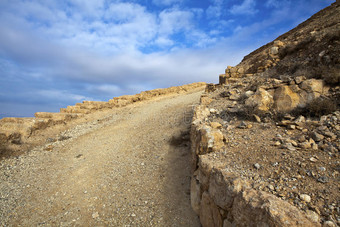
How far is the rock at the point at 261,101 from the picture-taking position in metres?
5.23

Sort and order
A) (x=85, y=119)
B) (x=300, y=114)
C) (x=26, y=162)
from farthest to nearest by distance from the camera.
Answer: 1. (x=85, y=119)
2. (x=26, y=162)
3. (x=300, y=114)

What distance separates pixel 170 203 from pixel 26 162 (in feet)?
25.9

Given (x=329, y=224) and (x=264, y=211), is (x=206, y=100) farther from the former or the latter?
(x=329, y=224)

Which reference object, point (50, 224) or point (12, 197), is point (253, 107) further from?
point (12, 197)

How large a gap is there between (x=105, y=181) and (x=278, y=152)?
236 inches

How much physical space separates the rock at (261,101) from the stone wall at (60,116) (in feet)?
41.3

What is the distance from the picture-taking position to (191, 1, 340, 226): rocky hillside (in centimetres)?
240

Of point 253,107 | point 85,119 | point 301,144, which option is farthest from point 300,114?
point 85,119

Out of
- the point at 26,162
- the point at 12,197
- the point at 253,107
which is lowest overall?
the point at 12,197

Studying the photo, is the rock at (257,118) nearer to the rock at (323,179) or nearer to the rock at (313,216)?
the rock at (323,179)

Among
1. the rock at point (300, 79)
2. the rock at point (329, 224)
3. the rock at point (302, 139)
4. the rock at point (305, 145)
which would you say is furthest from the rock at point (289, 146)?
the rock at point (300, 79)

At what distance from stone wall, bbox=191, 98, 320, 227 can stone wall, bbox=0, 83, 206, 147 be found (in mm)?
11188

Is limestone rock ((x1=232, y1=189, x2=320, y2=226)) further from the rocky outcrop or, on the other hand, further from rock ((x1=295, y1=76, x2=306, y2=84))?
the rocky outcrop

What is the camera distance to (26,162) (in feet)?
27.8
